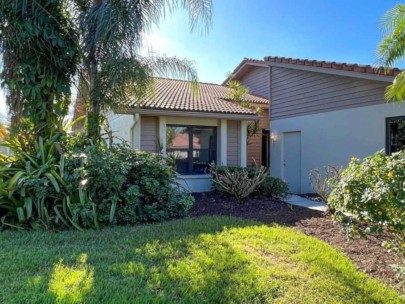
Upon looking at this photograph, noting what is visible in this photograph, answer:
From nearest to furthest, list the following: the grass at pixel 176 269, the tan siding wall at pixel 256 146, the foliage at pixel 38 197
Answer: the grass at pixel 176 269 → the foliage at pixel 38 197 → the tan siding wall at pixel 256 146

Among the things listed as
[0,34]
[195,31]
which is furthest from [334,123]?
[0,34]

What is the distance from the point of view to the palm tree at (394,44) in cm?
666

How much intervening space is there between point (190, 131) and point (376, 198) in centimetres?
798

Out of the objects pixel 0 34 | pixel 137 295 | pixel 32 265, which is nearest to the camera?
pixel 137 295

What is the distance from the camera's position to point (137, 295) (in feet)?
9.93

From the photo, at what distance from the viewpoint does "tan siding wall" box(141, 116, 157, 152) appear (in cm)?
1021

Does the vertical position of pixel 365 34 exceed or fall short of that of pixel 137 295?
it exceeds it

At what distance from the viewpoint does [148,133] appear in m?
10.3

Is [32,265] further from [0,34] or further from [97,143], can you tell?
[0,34]

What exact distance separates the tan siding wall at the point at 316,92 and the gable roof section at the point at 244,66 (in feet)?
11.1

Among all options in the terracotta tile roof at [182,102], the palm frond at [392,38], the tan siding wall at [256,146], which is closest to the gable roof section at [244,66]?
the tan siding wall at [256,146]

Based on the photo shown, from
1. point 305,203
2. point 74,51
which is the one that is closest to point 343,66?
point 305,203

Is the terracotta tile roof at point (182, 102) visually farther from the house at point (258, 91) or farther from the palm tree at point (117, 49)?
the house at point (258, 91)

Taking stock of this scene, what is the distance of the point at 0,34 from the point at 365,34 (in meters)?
11.8
